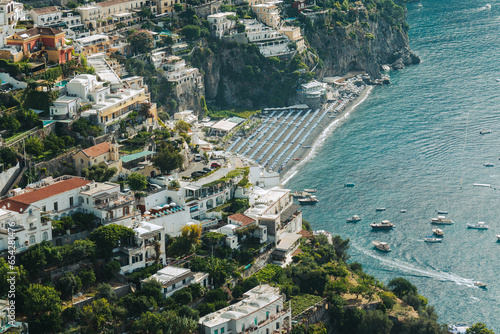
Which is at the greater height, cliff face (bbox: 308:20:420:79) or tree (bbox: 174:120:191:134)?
tree (bbox: 174:120:191:134)

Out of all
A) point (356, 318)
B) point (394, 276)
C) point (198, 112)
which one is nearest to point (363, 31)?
point (198, 112)

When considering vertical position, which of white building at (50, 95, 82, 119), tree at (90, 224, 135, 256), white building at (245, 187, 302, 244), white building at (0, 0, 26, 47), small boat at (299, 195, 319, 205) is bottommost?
small boat at (299, 195, 319, 205)

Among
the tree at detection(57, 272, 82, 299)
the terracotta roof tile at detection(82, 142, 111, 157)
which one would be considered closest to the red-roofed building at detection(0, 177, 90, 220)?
the terracotta roof tile at detection(82, 142, 111, 157)

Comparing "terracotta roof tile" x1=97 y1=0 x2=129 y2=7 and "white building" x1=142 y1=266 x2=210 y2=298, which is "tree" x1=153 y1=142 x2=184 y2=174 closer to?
"white building" x1=142 y1=266 x2=210 y2=298

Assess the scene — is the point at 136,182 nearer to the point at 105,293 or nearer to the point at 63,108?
the point at 63,108

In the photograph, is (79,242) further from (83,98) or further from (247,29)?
(247,29)

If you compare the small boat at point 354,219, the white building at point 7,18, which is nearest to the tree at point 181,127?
the white building at point 7,18
